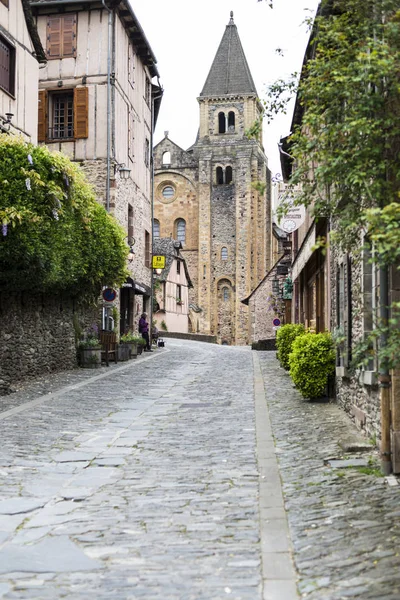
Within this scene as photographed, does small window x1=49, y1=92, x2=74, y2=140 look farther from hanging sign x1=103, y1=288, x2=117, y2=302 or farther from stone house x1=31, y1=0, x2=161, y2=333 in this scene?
hanging sign x1=103, y1=288, x2=117, y2=302

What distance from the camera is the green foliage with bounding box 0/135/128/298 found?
14.1 m

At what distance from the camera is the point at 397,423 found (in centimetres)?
676

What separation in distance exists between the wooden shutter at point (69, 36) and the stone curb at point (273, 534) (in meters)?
19.4

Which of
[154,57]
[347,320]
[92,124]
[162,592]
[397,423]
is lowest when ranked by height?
[162,592]

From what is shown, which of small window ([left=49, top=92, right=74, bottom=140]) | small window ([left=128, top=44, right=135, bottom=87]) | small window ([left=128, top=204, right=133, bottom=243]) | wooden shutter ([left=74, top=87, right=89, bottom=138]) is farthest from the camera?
small window ([left=128, top=204, right=133, bottom=243])

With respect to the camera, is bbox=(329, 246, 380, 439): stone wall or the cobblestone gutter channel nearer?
the cobblestone gutter channel

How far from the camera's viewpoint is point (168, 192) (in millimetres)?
64938

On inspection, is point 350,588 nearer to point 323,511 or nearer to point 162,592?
point 162,592

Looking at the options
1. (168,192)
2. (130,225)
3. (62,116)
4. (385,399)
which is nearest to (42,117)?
(62,116)

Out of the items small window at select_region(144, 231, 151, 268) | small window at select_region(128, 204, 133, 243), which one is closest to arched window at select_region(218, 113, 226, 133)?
small window at select_region(144, 231, 151, 268)

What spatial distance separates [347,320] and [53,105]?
1777 centimetres

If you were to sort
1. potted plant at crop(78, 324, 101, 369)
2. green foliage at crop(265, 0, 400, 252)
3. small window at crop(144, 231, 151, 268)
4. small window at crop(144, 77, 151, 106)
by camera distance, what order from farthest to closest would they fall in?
1. small window at crop(144, 231, 151, 268)
2. small window at crop(144, 77, 151, 106)
3. potted plant at crop(78, 324, 101, 369)
4. green foliage at crop(265, 0, 400, 252)

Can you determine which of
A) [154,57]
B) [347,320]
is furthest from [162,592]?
[154,57]

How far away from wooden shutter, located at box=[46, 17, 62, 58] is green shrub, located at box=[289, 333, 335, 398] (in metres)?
16.7
